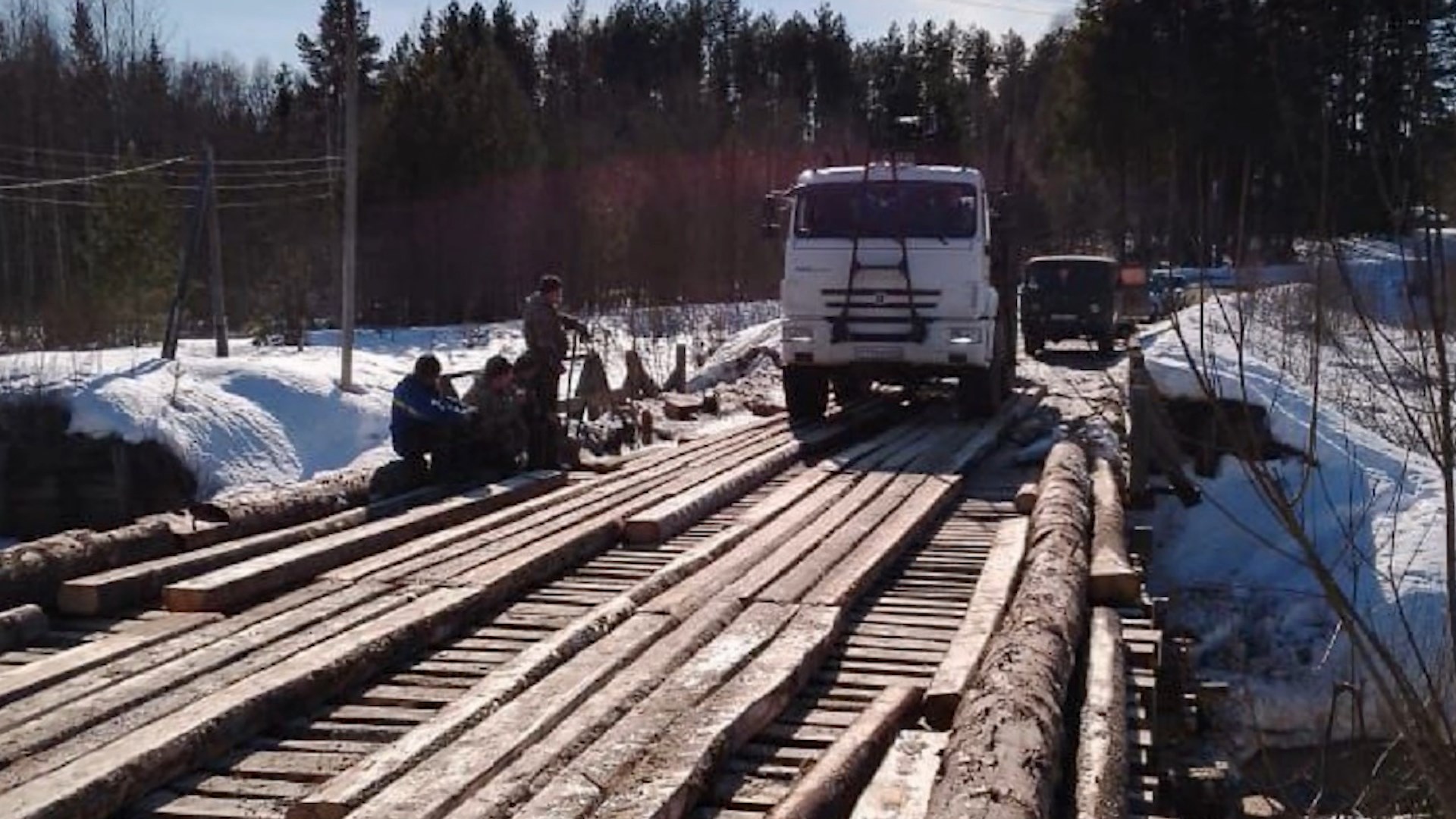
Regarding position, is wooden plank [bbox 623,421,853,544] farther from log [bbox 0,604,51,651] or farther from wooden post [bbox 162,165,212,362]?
wooden post [bbox 162,165,212,362]

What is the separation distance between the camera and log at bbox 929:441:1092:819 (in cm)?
509

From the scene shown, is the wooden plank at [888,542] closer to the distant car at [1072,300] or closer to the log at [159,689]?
the log at [159,689]

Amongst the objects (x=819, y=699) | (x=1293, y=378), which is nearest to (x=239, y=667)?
(x=819, y=699)

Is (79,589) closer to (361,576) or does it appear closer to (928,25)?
(361,576)

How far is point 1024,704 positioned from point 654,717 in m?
1.35

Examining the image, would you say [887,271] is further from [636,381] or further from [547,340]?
[636,381]

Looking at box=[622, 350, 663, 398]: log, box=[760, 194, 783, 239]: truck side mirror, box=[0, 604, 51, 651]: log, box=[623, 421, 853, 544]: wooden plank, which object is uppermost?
box=[760, 194, 783, 239]: truck side mirror

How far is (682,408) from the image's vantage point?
19.6m

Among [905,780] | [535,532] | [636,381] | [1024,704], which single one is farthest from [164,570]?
[636,381]

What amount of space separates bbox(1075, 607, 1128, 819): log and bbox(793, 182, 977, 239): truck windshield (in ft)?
30.1

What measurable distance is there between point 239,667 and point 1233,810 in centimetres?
453

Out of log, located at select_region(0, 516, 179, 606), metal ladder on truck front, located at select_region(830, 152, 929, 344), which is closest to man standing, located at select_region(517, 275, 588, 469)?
metal ladder on truck front, located at select_region(830, 152, 929, 344)

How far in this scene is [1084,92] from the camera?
1919 inches

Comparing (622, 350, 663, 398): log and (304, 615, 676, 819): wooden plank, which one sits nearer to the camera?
(304, 615, 676, 819): wooden plank
